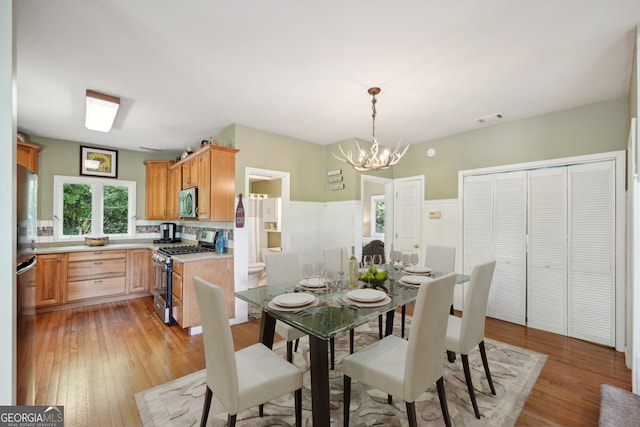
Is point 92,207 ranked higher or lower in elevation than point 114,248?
higher

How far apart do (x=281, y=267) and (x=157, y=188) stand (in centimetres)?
356

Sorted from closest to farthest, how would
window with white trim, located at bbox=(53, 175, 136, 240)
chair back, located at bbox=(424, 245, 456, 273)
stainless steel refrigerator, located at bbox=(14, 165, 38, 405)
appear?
1. stainless steel refrigerator, located at bbox=(14, 165, 38, 405)
2. chair back, located at bbox=(424, 245, 456, 273)
3. window with white trim, located at bbox=(53, 175, 136, 240)

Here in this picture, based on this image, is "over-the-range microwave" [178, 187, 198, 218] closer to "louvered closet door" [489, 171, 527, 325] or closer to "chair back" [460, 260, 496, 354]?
"chair back" [460, 260, 496, 354]

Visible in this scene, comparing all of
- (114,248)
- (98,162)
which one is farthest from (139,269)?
(98,162)

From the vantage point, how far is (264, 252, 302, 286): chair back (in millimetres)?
2691

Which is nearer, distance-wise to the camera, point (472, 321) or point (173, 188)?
point (472, 321)

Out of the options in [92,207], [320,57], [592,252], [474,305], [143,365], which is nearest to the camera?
[474,305]

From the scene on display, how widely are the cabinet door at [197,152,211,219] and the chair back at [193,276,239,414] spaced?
2237 millimetres

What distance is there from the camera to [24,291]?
1437mm

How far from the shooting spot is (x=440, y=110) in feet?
10.4

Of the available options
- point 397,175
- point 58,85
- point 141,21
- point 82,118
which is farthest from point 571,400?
point 82,118

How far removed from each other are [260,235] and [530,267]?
152 inches

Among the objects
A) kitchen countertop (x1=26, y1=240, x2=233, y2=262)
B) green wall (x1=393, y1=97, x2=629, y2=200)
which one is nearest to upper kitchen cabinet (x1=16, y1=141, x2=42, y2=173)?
kitchen countertop (x1=26, y1=240, x2=233, y2=262)

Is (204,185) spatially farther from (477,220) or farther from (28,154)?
(477,220)
